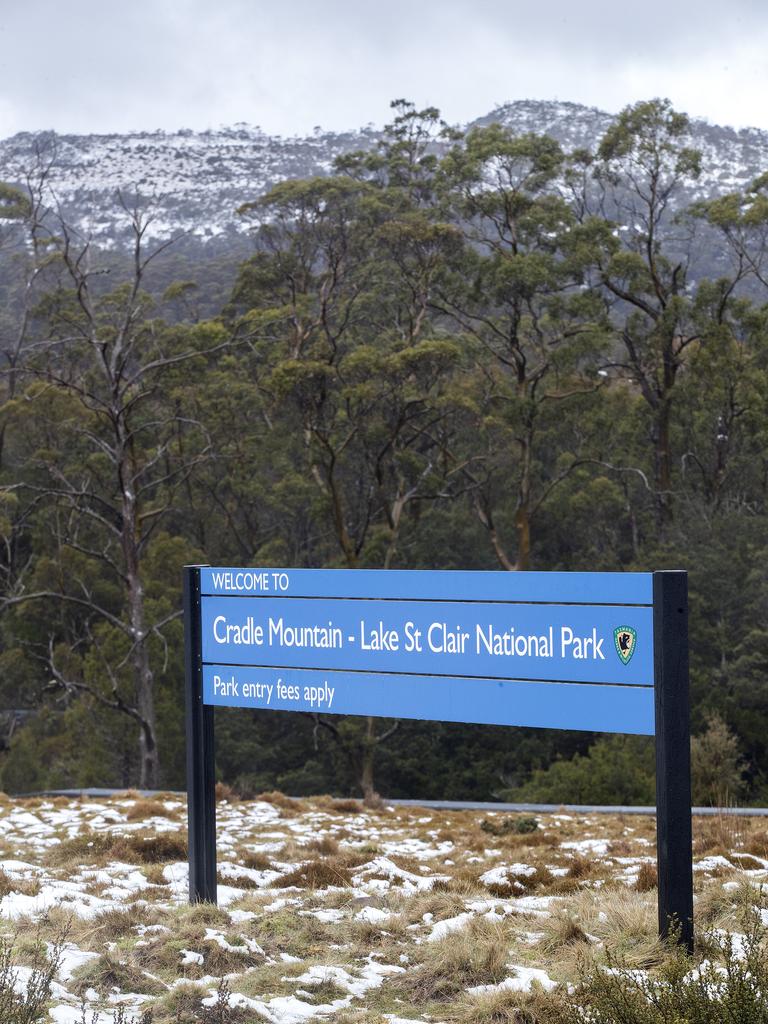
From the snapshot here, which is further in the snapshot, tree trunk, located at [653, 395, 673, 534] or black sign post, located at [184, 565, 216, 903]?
tree trunk, located at [653, 395, 673, 534]

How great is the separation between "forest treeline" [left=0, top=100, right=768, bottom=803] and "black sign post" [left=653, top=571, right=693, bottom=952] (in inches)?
819

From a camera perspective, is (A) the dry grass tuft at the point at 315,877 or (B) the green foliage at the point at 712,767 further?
(B) the green foliage at the point at 712,767

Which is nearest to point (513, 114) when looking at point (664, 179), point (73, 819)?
point (664, 179)

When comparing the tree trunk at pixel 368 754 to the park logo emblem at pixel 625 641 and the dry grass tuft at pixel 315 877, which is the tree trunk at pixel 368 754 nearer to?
the dry grass tuft at pixel 315 877

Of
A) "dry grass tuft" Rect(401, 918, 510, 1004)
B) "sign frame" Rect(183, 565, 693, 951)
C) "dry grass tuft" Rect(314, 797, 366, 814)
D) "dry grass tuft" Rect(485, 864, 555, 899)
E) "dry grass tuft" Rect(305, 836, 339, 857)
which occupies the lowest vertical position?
"dry grass tuft" Rect(314, 797, 366, 814)

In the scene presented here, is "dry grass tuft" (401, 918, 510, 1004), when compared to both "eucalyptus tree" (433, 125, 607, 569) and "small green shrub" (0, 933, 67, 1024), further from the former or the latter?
"eucalyptus tree" (433, 125, 607, 569)

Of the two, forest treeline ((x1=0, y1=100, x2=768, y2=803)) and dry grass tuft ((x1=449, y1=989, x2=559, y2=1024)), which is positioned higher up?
forest treeline ((x1=0, y1=100, x2=768, y2=803))

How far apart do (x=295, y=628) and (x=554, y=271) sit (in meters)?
23.7

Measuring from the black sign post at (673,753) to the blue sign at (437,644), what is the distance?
6 centimetres

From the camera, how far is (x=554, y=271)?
90.8ft

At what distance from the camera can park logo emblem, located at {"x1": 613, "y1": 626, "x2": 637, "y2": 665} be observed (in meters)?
4.29

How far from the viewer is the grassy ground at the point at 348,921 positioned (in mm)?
4117

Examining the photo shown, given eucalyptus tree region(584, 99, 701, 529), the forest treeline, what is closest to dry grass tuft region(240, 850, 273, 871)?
the forest treeline

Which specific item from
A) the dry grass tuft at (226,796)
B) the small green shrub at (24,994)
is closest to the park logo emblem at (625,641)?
the small green shrub at (24,994)
